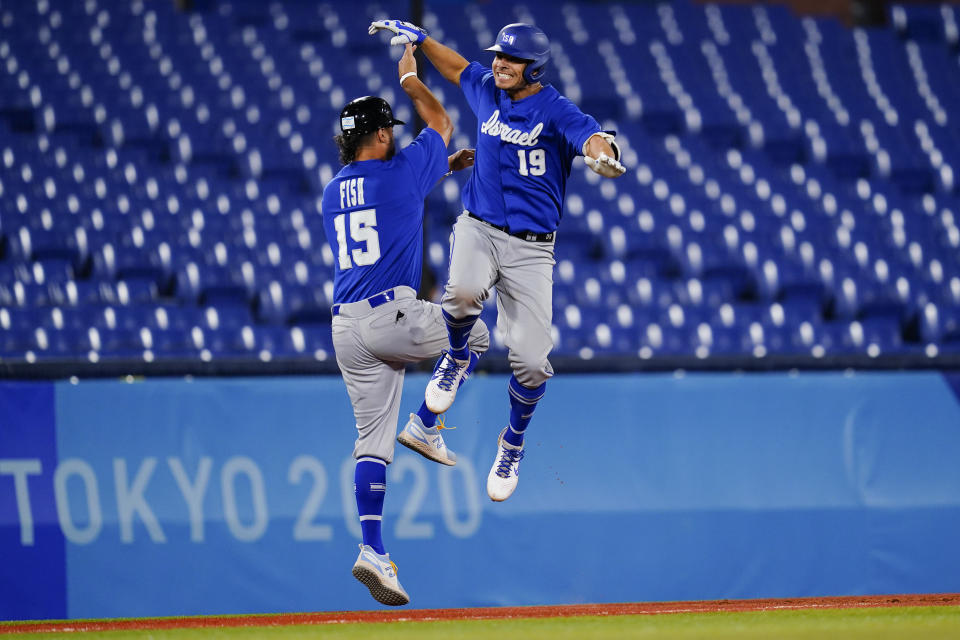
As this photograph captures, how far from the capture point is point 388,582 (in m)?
5.61

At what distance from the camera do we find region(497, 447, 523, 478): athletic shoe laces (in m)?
5.81

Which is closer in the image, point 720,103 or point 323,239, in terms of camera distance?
point 323,239

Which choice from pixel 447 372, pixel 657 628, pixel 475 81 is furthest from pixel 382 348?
pixel 657 628

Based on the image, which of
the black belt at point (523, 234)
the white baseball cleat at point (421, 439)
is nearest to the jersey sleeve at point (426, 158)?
the black belt at point (523, 234)

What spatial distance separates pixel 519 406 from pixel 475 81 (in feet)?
5.34

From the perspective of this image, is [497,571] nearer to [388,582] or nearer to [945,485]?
[388,582]

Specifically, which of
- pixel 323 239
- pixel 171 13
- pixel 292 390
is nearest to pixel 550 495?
pixel 292 390

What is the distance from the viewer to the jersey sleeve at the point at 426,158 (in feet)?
18.6

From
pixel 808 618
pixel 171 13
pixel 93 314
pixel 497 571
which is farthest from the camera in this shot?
pixel 171 13

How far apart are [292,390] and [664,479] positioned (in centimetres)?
260

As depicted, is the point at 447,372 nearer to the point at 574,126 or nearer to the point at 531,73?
the point at 574,126

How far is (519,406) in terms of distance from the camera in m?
5.71

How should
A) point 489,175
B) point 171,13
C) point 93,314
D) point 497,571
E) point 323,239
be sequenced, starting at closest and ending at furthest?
point 489,175 → point 497,571 → point 93,314 → point 323,239 → point 171,13

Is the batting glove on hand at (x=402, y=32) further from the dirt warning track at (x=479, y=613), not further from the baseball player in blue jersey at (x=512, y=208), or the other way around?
the dirt warning track at (x=479, y=613)
